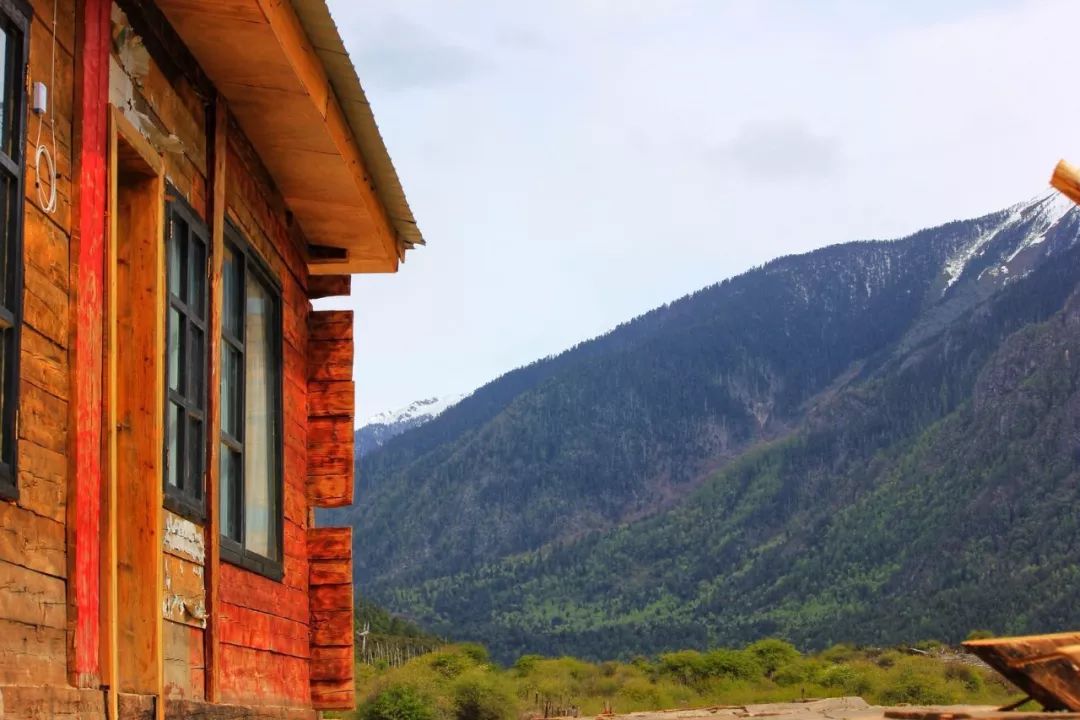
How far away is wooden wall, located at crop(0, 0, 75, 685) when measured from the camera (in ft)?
13.9

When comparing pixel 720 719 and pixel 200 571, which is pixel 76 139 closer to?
pixel 200 571

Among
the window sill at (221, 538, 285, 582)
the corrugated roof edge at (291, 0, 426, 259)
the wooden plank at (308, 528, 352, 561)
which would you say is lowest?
the window sill at (221, 538, 285, 582)

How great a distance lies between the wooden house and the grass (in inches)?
1417

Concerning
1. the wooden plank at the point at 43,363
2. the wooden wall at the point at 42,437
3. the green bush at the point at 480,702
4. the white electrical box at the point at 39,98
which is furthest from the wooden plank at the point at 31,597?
the green bush at the point at 480,702

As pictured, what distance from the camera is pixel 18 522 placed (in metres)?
4.26

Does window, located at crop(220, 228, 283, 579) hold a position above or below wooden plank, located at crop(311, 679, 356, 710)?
above

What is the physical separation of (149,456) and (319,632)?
125 inches

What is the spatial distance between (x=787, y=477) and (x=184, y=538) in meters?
137

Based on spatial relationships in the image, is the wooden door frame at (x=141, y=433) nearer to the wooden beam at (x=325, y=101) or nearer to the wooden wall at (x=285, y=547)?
the wooden beam at (x=325, y=101)

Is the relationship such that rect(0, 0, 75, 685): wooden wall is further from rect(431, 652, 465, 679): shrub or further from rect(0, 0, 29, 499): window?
rect(431, 652, 465, 679): shrub

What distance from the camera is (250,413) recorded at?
7219 millimetres

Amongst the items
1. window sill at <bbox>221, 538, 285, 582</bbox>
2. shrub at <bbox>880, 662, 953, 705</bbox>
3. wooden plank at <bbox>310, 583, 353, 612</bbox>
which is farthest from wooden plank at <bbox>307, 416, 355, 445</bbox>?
shrub at <bbox>880, 662, 953, 705</bbox>

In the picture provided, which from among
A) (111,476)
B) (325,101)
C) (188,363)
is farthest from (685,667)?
(111,476)

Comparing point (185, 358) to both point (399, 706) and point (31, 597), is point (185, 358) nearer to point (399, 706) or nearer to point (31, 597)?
point (31, 597)
